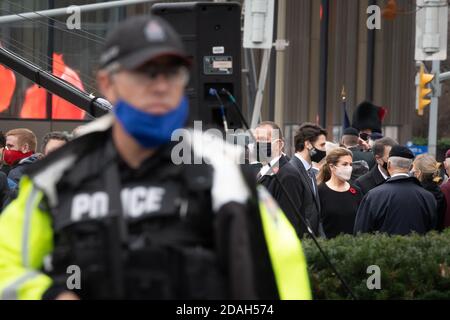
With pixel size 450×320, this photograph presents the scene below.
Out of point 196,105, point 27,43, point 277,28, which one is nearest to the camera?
point 196,105

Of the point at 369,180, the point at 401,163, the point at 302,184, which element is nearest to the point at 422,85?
the point at 369,180

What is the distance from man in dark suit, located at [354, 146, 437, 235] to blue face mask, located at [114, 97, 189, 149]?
667cm

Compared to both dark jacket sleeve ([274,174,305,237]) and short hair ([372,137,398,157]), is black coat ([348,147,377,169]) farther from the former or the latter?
dark jacket sleeve ([274,174,305,237])

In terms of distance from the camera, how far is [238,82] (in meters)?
8.80

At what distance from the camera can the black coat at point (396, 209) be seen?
976 cm

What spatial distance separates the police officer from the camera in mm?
3168

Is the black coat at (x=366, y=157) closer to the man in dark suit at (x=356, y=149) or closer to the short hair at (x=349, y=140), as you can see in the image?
the man in dark suit at (x=356, y=149)

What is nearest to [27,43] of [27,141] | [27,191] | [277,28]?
[277,28]

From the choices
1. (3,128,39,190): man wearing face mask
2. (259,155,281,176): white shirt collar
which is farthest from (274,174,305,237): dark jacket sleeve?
(3,128,39,190): man wearing face mask

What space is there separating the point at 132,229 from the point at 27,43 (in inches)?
1105

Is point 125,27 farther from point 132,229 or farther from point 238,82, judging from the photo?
point 238,82

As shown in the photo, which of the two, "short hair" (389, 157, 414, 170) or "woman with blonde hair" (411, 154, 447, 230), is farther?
"woman with blonde hair" (411, 154, 447, 230)

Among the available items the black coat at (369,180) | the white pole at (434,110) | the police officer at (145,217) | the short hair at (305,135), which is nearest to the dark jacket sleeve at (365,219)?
the short hair at (305,135)

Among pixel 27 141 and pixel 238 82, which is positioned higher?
pixel 238 82
